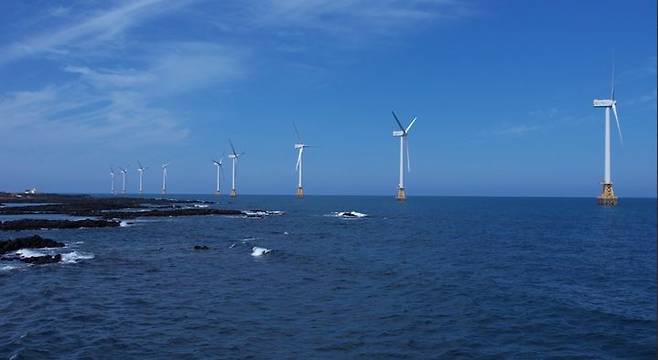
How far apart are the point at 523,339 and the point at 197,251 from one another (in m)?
30.9

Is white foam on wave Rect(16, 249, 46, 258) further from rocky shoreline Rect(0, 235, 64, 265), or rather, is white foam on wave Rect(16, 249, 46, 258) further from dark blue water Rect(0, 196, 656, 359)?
dark blue water Rect(0, 196, 656, 359)

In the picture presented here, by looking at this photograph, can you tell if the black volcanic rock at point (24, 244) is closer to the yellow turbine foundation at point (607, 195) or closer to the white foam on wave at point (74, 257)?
the white foam on wave at point (74, 257)

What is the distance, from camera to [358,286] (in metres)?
30.1

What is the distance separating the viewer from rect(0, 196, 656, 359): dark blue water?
18.9 meters

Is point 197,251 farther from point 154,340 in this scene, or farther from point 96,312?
point 154,340

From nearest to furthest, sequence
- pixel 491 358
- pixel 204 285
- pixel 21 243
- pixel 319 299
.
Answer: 1. pixel 491 358
2. pixel 319 299
3. pixel 204 285
4. pixel 21 243

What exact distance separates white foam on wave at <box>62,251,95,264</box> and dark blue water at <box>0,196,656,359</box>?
0.76 m

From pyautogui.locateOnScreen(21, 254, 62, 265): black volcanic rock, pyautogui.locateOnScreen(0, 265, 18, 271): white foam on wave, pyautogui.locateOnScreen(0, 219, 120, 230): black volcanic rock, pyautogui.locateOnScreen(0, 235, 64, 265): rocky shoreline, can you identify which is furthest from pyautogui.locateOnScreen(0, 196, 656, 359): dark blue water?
pyautogui.locateOnScreen(0, 219, 120, 230): black volcanic rock

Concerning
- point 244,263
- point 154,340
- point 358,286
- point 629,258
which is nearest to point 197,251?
point 244,263

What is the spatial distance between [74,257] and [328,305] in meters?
22.4

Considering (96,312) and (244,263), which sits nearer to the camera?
(96,312)

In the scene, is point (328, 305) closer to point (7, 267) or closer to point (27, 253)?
point (7, 267)

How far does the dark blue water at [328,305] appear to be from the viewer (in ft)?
62.0

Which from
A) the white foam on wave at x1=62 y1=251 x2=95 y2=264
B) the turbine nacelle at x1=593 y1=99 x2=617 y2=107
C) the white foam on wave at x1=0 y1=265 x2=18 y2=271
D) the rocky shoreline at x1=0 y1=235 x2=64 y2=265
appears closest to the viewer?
the white foam on wave at x1=0 y1=265 x2=18 y2=271
